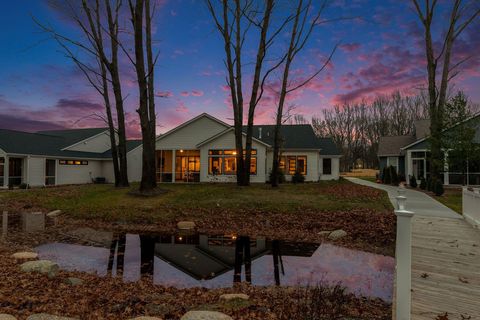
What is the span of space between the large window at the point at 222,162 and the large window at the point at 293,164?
468 centimetres

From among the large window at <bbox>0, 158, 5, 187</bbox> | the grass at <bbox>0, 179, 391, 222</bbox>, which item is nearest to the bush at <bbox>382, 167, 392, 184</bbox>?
the grass at <bbox>0, 179, 391, 222</bbox>

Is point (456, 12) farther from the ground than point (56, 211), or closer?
farther from the ground

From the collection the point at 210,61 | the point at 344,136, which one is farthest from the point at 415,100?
the point at 210,61

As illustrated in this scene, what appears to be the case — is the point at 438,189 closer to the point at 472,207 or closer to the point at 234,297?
the point at 472,207

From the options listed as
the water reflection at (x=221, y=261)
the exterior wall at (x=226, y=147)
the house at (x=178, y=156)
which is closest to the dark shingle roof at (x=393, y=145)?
the house at (x=178, y=156)

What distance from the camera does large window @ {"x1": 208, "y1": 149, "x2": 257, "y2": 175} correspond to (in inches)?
986

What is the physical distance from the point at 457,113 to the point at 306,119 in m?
52.4

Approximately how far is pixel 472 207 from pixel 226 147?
691 inches

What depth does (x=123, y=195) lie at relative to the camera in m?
16.8

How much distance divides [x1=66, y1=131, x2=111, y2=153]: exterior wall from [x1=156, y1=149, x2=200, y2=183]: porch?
8286 mm

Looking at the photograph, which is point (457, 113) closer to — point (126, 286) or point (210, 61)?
point (210, 61)

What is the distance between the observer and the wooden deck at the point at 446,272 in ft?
13.5

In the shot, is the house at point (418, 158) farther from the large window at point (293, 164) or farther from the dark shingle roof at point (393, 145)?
the large window at point (293, 164)

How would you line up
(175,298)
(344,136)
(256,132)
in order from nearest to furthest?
(175,298) < (256,132) < (344,136)
